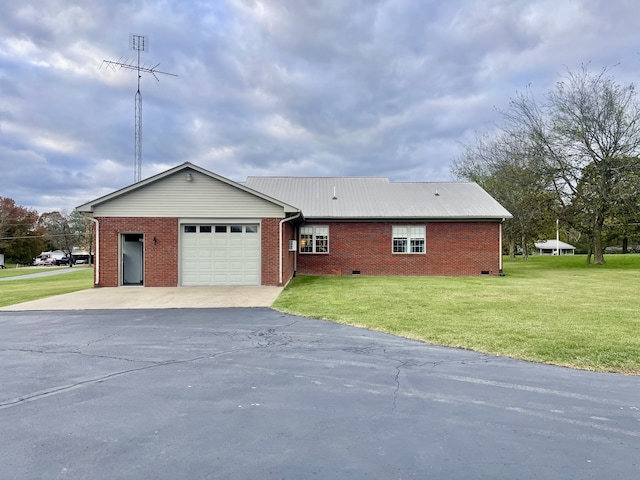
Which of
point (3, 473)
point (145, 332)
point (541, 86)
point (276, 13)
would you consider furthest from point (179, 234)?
point (541, 86)

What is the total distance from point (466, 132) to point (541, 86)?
11.8 m

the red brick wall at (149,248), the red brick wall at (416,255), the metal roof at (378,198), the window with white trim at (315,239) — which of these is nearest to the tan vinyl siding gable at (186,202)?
the red brick wall at (149,248)

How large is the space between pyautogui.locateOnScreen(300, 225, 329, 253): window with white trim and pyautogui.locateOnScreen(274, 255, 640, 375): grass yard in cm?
529

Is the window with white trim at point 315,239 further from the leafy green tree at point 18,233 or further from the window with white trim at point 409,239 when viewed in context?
the leafy green tree at point 18,233

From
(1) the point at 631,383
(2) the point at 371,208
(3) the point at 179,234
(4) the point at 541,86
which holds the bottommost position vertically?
(1) the point at 631,383

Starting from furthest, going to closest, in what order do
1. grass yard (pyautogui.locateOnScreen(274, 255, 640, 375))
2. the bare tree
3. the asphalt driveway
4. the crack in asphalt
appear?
the bare tree, grass yard (pyautogui.locateOnScreen(274, 255, 640, 375)), the crack in asphalt, the asphalt driveway

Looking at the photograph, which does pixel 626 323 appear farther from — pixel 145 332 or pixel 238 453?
pixel 145 332

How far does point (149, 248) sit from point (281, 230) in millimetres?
5018

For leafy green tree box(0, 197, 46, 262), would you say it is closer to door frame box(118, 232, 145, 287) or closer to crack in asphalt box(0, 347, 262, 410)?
door frame box(118, 232, 145, 287)

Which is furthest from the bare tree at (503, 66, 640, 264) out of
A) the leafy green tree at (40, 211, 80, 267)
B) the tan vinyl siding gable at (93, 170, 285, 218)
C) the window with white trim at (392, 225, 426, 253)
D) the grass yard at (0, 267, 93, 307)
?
the leafy green tree at (40, 211, 80, 267)

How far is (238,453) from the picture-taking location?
3.05 m

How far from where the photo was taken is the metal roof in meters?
20.2

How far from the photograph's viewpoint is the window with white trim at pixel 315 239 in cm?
2045

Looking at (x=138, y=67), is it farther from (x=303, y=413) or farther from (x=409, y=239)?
(x=303, y=413)
